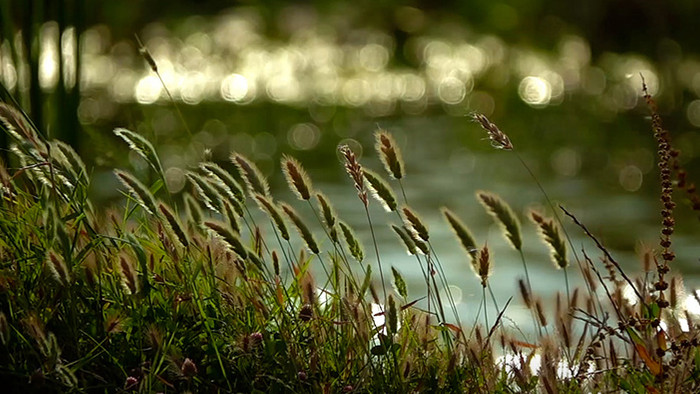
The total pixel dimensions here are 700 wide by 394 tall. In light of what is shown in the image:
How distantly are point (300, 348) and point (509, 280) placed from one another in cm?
242

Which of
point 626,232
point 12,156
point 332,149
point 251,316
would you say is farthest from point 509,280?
point 332,149

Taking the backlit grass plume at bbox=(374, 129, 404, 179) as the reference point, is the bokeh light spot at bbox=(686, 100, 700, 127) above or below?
above

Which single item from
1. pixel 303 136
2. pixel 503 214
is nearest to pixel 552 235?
pixel 503 214

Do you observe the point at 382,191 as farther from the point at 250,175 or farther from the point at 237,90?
the point at 237,90

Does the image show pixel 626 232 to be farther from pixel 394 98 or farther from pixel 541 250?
pixel 394 98

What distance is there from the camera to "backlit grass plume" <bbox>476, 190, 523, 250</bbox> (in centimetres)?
189

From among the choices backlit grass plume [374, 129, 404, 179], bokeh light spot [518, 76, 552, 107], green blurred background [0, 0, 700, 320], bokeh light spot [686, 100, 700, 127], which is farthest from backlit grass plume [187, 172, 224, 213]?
bokeh light spot [518, 76, 552, 107]

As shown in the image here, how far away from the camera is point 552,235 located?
6.35ft

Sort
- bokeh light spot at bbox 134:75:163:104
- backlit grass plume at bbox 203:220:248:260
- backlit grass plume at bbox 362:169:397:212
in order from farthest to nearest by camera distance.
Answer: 1. bokeh light spot at bbox 134:75:163:104
2. backlit grass plume at bbox 362:169:397:212
3. backlit grass plume at bbox 203:220:248:260

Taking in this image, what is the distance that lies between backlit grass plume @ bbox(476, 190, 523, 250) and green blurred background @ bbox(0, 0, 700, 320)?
254 cm

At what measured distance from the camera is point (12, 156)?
2.74 metres

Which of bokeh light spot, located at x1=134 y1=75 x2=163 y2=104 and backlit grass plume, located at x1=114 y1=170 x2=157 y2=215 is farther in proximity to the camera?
bokeh light spot, located at x1=134 y1=75 x2=163 y2=104

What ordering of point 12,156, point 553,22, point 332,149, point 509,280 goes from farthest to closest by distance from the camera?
point 553,22, point 332,149, point 509,280, point 12,156

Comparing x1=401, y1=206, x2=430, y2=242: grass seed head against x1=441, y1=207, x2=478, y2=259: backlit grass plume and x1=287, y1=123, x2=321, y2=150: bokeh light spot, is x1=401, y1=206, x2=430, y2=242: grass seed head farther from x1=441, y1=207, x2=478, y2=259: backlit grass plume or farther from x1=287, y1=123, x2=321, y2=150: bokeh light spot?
x1=287, y1=123, x2=321, y2=150: bokeh light spot
